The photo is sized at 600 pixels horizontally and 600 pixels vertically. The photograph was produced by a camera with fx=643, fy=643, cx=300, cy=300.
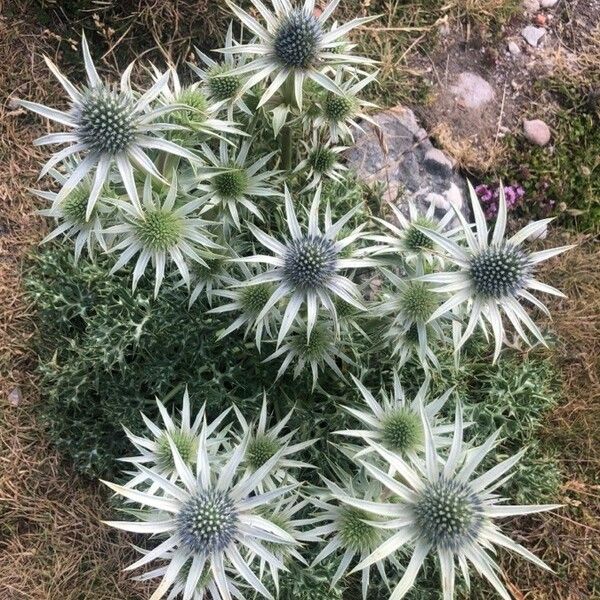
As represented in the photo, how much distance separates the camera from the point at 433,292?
206cm

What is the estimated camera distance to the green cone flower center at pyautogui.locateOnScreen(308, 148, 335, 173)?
2539mm

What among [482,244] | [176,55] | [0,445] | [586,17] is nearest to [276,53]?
[482,244]

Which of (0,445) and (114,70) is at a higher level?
(114,70)

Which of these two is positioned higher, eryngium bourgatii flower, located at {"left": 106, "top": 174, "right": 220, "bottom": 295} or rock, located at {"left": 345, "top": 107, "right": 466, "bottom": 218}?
rock, located at {"left": 345, "top": 107, "right": 466, "bottom": 218}

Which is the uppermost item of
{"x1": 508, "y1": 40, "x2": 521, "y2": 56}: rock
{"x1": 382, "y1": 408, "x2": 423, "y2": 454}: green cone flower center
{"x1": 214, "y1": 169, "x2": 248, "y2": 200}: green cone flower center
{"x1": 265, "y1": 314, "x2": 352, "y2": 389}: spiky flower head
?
{"x1": 508, "y1": 40, "x2": 521, "y2": 56}: rock

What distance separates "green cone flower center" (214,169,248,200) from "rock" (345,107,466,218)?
3.14 ft

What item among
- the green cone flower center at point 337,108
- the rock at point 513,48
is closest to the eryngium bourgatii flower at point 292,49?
the green cone flower center at point 337,108

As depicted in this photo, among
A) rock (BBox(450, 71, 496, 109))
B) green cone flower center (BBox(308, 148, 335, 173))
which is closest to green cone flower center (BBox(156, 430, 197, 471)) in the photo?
green cone flower center (BBox(308, 148, 335, 173))

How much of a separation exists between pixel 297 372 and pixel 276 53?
40.5 inches

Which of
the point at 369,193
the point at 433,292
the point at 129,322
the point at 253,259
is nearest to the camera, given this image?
the point at 253,259

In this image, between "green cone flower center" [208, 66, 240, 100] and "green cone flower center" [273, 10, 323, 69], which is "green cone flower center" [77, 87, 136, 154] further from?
"green cone flower center" [208, 66, 240, 100]

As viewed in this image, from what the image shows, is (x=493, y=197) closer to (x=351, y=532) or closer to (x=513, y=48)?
(x=513, y=48)

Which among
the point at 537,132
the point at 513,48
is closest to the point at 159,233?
the point at 537,132

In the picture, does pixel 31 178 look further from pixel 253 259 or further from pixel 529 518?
pixel 529 518
